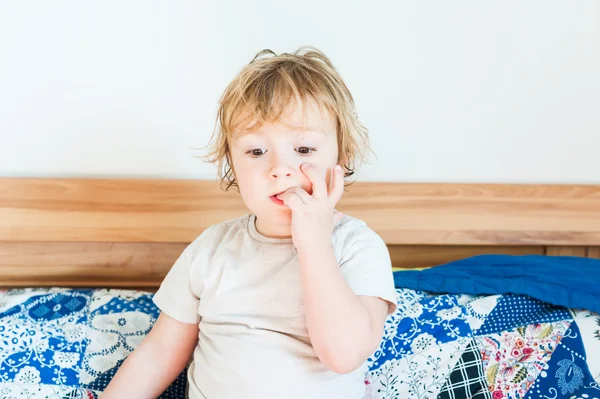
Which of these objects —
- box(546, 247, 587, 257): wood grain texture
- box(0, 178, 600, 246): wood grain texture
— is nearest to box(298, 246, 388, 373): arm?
box(0, 178, 600, 246): wood grain texture

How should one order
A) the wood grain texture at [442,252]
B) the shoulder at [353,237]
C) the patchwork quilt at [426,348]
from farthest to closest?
1. the wood grain texture at [442,252]
2. the patchwork quilt at [426,348]
3. the shoulder at [353,237]

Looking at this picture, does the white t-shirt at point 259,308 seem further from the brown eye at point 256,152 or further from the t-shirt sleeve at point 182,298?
the brown eye at point 256,152

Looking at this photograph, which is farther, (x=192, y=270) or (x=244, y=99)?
(x=192, y=270)

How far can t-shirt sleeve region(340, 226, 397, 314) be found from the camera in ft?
3.20

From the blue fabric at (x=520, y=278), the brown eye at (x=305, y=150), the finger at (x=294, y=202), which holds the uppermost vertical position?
the brown eye at (x=305, y=150)

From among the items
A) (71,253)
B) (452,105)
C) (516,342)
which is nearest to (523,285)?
(516,342)

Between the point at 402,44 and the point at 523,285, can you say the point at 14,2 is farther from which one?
the point at 523,285

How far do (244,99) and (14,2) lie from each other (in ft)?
2.53

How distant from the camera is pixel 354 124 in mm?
1034

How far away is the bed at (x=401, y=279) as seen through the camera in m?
1.18

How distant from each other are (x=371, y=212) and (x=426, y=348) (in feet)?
1.31

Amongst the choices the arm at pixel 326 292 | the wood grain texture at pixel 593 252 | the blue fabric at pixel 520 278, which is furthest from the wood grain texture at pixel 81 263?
the wood grain texture at pixel 593 252

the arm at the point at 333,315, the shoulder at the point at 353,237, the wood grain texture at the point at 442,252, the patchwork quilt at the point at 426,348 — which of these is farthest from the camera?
the wood grain texture at the point at 442,252

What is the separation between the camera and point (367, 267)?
998 millimetres
